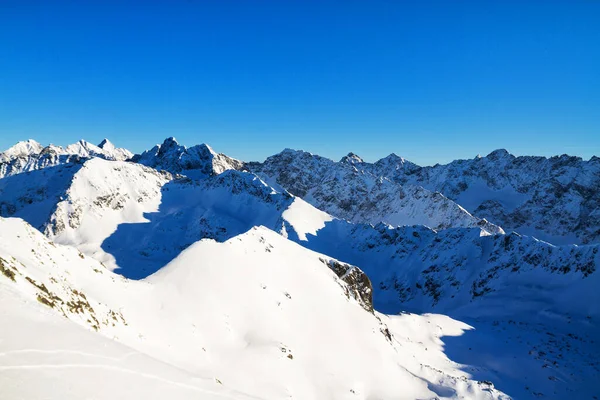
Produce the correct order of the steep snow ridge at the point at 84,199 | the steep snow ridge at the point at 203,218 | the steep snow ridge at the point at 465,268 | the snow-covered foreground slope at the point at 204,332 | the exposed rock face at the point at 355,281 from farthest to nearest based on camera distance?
the steep snow ridge at the point at 84,199 → the steep snow ridge at the point at 203,218 → the steep snow ridge at the point at 465,268 → the exposed rock face at the point at 355,281 → the snow-covered foreground slope at the point at 204,332

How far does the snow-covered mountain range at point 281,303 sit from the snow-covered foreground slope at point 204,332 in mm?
117

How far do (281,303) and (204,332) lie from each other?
409 inches

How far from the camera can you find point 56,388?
24.9 ft

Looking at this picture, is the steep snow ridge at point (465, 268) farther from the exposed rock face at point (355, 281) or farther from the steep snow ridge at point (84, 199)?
the steep snow ridge at point (84, 199)

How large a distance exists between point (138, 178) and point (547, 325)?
148 m

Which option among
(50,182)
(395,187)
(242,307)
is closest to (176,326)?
(242,307)

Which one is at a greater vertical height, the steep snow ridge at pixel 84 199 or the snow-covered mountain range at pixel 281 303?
the steep snow ridge at pixel 84 199

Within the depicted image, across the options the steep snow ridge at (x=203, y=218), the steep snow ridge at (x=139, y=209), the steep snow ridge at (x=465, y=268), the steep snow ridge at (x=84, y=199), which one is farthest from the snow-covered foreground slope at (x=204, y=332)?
the steep snow ridge at (x=84, y=199)

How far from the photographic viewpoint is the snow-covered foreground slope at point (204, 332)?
898 centimetres

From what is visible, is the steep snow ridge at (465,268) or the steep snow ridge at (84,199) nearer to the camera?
the steep snow ridge at (465,268)

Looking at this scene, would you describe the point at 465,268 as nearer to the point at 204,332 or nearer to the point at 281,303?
the point at 281,303

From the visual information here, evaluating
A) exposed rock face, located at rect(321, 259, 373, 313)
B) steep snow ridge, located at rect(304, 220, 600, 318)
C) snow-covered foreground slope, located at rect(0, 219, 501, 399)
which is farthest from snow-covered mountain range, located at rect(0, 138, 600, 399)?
steep snow ridge, located at rect(304, 220, 600, 318)

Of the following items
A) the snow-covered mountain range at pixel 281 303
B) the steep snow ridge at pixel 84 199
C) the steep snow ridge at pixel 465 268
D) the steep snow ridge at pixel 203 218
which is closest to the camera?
the snow-covered mountain range at pixel 281 303

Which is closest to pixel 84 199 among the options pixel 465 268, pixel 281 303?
pixel 281 303
